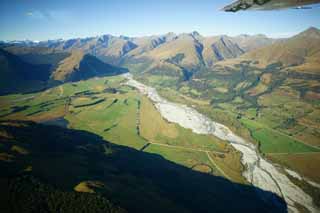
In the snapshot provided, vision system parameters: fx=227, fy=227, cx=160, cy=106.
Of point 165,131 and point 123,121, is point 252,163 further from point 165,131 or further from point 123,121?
→ point 123,121

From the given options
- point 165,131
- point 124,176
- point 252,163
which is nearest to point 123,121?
point 165,131

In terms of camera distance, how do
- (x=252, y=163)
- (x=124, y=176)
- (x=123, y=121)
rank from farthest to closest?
(x=123, y=121)
(x=252, y=163)
(x=124, y=176)

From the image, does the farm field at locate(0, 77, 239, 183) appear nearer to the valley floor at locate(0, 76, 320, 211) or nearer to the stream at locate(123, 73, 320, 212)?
the valley floor at locate(0, 76, 320, 211)

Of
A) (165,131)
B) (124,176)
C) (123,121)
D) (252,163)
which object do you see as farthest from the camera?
(123,121)

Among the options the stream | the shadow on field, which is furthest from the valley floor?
the shadow on field

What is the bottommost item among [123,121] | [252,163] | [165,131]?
[252,163]

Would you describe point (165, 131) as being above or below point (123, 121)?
below
